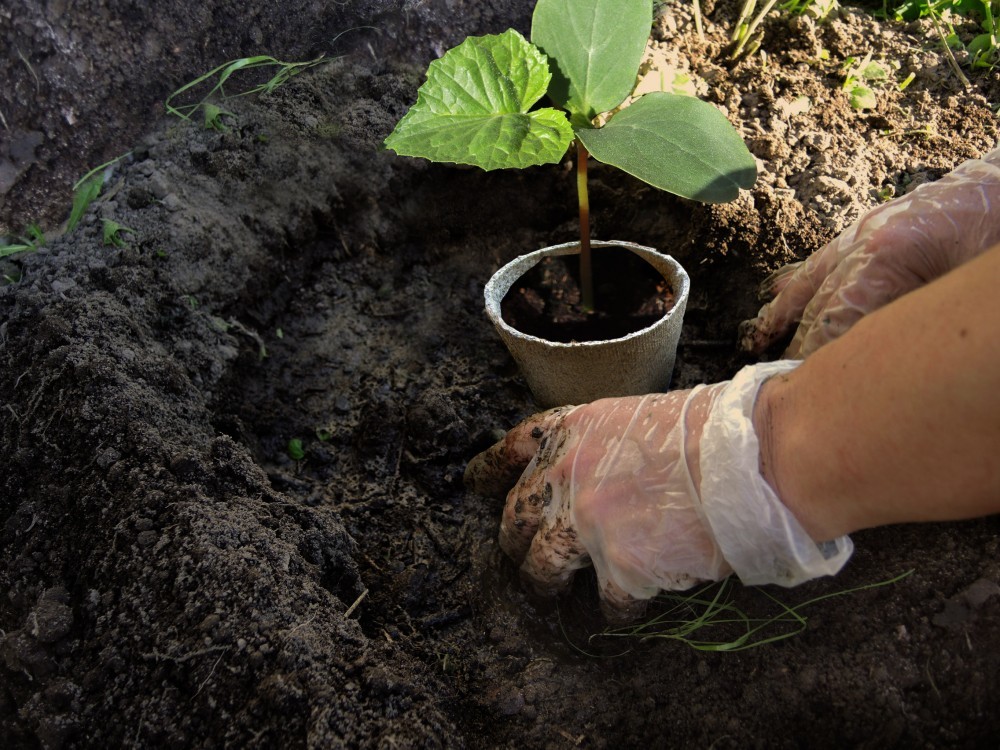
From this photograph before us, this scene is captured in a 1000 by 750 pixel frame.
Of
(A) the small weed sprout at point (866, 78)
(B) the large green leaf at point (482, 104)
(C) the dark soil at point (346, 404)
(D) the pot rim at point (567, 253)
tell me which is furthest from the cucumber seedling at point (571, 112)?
(A) the small weed sprout at point (866, 78)

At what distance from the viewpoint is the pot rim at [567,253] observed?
4.01ft

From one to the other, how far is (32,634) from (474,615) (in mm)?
655

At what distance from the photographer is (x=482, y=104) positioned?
3.92 feet

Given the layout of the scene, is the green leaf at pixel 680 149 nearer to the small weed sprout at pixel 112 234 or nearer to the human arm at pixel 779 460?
the human arm at pixel 779 460

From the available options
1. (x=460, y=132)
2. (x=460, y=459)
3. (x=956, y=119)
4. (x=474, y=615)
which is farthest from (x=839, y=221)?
(x=474, y=615)

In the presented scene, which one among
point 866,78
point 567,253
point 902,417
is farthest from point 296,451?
point 866,78

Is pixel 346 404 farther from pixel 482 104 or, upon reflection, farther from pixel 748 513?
pixel 748 513

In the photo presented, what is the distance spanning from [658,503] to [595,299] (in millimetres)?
655

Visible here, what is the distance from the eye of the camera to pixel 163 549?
1.01 meters

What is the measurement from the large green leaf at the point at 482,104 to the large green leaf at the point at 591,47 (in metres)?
0.10

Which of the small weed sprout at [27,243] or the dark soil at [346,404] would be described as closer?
the dark soil at [346,404]

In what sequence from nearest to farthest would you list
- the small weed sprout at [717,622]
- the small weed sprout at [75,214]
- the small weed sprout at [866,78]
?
the small weed sprout at [717,622]
the small weed sprout at [75,214]
the small weed sprout at [866,78]

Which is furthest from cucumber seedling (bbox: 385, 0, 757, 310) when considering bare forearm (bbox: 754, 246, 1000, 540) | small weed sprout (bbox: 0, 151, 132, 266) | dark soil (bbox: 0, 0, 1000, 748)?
small weed sprout (bbox: 0, 151, 132, 266)

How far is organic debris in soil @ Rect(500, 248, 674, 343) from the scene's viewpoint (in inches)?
55.5
